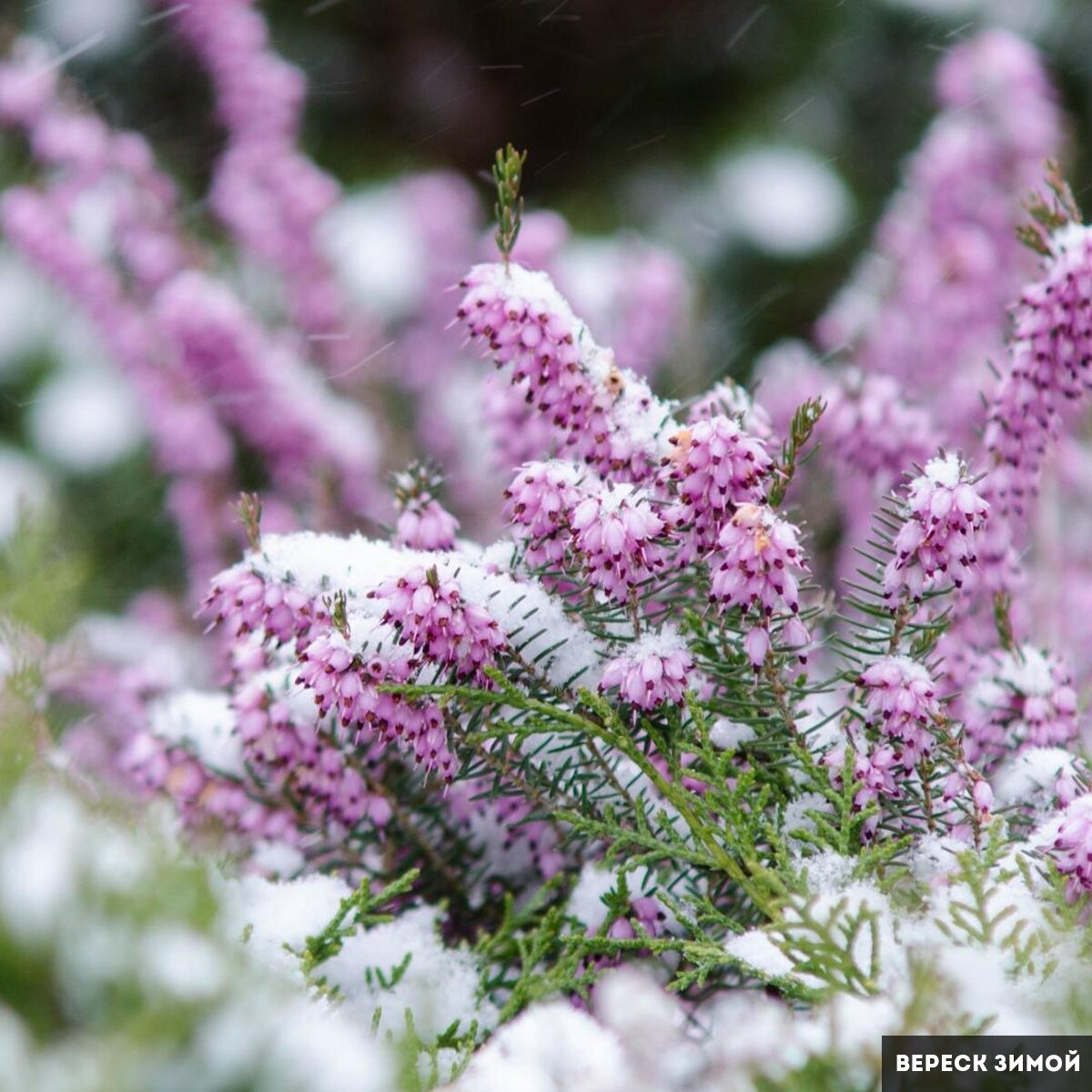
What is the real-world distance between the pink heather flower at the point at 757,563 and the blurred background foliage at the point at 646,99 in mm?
2419

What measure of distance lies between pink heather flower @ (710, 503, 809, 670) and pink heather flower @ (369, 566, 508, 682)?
0.53ft

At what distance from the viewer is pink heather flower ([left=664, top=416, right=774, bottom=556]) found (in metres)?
0.87

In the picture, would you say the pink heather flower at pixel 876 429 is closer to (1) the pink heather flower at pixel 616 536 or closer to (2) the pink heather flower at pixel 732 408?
(2) the pink heather flower at pixel 732 408

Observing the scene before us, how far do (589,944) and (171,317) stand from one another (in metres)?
1.53

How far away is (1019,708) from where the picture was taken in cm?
107

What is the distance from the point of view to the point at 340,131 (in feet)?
12.3

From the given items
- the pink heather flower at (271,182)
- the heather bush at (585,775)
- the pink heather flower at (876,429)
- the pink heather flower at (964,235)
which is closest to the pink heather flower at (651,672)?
the heather bush at (585,775)

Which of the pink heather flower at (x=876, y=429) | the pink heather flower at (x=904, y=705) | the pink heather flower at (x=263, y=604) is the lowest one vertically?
the pink heather flower at (x=904, y=705)

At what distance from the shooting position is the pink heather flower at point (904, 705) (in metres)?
0.87

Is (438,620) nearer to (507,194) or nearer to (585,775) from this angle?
(585,775)

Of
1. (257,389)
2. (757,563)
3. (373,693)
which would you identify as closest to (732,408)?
(757,563)

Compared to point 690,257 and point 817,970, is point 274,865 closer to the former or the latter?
point 817,970

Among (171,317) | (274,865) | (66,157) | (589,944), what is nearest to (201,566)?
(171,317)

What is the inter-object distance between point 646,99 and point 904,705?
121 inches
